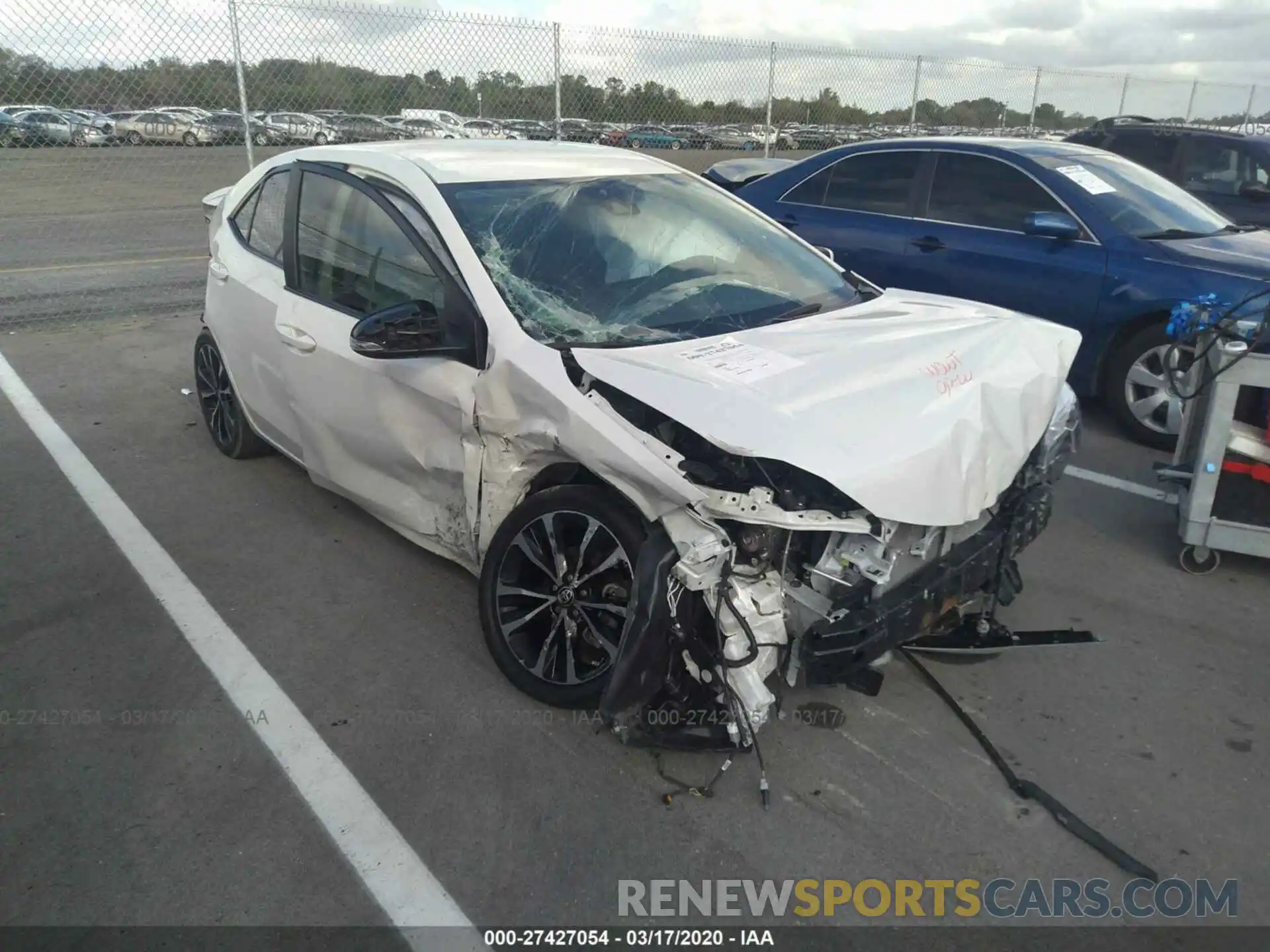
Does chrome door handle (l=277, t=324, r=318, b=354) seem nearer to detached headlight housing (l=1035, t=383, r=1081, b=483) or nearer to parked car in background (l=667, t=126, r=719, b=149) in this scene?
detached headlight housing (l=1035, t=383, r=1081, b=483)

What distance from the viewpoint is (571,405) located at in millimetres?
2879

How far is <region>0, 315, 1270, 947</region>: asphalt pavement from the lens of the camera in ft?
8.29

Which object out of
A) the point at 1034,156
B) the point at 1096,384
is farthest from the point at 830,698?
the point at 1034,156

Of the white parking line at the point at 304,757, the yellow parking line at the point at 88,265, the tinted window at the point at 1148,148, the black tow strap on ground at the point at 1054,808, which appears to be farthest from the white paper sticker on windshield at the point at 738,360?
the yellow parking line at the point at 88,265

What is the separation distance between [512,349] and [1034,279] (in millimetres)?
4215

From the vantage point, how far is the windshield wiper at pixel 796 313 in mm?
3549

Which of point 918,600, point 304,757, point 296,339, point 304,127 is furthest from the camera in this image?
point 304,127

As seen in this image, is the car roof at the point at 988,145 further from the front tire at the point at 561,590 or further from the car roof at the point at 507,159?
the front tire at the point at 561,590

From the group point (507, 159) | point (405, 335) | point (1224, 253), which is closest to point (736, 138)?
point (1224, 253)

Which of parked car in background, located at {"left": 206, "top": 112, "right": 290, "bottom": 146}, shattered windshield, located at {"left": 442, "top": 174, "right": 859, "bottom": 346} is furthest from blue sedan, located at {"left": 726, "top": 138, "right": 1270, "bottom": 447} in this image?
parked car in background, located at {"left": 206, "top": 112, "right": 290, "bottom": 146}

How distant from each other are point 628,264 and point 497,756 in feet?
6.07

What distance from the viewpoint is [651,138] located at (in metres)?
13.1

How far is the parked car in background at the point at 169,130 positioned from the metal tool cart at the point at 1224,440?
8.91 metres

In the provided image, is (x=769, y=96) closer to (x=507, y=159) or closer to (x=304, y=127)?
(x=304, y=127)
